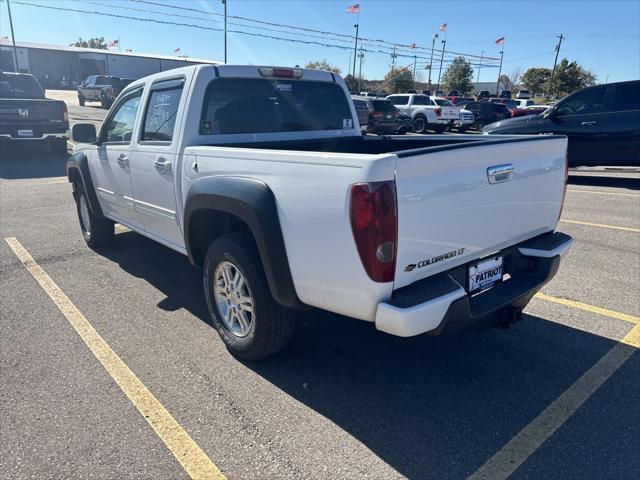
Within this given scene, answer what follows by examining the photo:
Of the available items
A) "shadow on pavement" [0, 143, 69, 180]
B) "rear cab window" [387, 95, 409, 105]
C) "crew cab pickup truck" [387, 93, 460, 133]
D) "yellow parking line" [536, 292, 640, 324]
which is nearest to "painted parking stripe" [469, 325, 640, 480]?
"yellow parking line" [536, 292, 640, 324]

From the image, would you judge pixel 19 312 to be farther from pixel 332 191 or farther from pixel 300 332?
pixel 332 191

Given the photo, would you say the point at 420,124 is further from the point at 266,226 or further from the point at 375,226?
the point at 375,226

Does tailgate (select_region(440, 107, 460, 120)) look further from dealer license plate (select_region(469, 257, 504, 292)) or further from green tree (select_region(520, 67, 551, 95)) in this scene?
green tree (select_region(520, 67, 551, 95))

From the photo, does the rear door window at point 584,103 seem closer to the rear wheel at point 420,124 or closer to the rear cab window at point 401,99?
the rear wheel at point 420,124

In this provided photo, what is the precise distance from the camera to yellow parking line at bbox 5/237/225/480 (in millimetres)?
2402

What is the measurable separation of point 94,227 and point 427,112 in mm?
20030

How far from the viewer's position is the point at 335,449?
8.22 feet

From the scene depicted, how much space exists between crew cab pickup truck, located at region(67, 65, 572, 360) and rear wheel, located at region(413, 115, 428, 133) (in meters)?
19.8

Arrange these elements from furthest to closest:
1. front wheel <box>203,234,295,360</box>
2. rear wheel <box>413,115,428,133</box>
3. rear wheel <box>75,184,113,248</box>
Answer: rear wheel <box>413,115,428,133</box>, rear wheel <box>75,184,113,248</box>, front wheel <box>203,234,295,360</box>

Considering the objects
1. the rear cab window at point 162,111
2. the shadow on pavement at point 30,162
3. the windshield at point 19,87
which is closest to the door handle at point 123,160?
the rear cab window at point 162,111

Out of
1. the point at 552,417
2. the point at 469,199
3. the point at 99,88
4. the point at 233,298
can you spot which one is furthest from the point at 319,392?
the point at 99,88

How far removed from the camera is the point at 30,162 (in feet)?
42.9

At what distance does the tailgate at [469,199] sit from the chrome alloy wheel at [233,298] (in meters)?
1.17

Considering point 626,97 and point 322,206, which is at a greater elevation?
point 626,97
